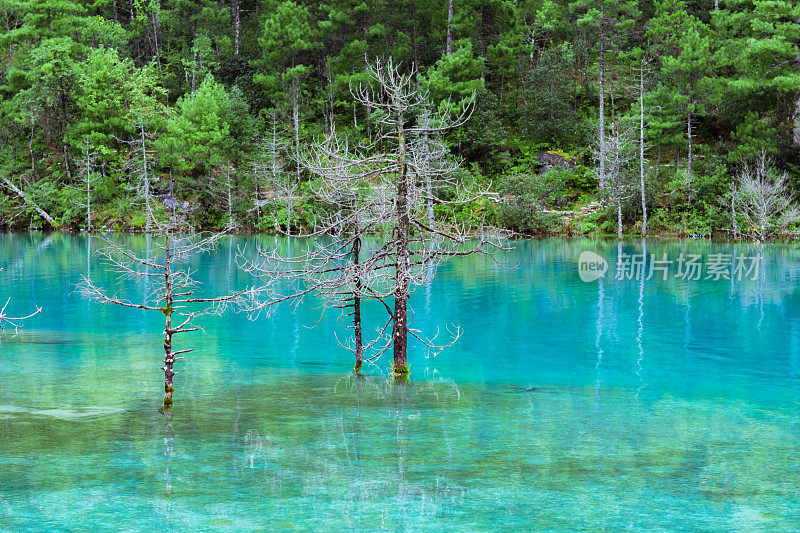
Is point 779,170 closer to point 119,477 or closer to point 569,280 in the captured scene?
point 569,280

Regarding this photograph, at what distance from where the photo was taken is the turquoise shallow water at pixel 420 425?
35.0 feet

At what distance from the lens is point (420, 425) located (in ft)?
49.8

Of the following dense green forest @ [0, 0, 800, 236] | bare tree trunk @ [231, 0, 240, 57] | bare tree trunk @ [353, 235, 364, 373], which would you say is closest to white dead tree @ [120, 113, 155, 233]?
dense green forest @ [0, 0, 800, 236]

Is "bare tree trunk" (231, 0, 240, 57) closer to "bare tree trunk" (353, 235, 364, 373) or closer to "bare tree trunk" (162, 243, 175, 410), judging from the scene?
"bare tree trunk" (353, 235, 364, 373)

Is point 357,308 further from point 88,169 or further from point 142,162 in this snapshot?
point 142,162

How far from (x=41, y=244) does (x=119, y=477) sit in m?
47.9

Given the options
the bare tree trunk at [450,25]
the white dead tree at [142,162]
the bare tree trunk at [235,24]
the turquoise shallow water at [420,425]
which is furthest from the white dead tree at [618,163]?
the bare tree trunk at [235,24]

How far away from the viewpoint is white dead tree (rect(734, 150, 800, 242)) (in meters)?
51.6

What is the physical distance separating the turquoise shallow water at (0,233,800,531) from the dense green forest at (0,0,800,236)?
99.5 feet

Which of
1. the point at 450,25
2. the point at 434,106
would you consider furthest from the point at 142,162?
the point at 450,25

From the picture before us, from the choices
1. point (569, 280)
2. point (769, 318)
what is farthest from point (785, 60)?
point (769, 318)

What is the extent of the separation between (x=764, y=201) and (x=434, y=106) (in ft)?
84.6

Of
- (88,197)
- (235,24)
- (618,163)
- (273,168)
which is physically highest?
(235,24)

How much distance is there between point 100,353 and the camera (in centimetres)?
2234
